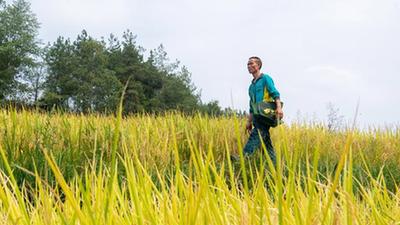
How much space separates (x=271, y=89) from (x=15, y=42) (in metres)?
39.6

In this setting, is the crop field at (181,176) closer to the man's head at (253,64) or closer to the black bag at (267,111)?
the black bag at (267,111)

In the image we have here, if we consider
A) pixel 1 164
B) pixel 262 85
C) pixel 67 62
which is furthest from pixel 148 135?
pixel 67 62

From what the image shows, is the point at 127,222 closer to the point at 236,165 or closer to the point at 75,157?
the point at 75,157

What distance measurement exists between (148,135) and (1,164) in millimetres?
2437

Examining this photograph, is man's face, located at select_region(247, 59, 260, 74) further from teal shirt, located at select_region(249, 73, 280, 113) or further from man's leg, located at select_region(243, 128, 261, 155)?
man's leg, located at select_region(243, 128, 261, 155)

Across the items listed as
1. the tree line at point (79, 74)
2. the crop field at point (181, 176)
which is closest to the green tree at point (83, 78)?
the tree line at point (79, 74)

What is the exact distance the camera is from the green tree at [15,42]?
4125 cm

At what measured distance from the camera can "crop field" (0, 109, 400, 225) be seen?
3.67ft

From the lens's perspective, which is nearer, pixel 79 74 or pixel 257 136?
pixel 257 136

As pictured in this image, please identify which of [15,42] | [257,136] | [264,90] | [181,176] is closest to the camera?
[181,176]

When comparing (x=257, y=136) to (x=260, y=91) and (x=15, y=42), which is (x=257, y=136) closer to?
(x=260, y=91)

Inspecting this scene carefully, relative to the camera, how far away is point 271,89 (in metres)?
6.44

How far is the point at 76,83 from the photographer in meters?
44.4

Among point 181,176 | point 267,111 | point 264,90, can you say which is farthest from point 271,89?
point 181,176
